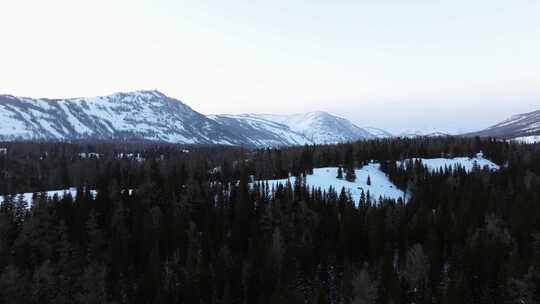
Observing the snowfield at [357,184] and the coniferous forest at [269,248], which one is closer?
the coniferous forest at [269,248]

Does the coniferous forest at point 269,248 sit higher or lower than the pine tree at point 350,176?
lower

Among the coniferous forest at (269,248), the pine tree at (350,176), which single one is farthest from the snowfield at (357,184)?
the coniferous forest at (269,248)

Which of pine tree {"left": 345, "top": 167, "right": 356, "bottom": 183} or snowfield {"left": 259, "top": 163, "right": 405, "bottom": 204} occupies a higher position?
pine tree {"left": 345, "top": 167, "right": 356, "bottom": 183}

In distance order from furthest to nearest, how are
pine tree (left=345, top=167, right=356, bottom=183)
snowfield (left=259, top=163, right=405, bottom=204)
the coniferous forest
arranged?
pine tree (left=345, top=167, right=356, bottom=183) → snowfield (left=259, top=163, right=405, bottom=204) → the coniferous forest

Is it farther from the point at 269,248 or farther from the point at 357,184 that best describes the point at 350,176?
the point at 269,248

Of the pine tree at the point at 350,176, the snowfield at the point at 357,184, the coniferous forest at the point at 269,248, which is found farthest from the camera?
the pine tree at the point at 350,176

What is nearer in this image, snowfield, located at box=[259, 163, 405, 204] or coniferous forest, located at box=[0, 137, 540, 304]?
coniferous forest, located at box=[0, 137, 540, 304]

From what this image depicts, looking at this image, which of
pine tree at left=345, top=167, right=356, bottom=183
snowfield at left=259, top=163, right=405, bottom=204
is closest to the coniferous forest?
snowfield at left=259, top=163, right=405, bottom=204

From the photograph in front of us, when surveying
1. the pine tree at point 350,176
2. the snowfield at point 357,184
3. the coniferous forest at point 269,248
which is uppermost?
the pine tree at point 350,176

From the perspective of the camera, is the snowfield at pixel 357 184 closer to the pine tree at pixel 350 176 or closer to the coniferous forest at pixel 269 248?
the pine tree at pixel 350 176

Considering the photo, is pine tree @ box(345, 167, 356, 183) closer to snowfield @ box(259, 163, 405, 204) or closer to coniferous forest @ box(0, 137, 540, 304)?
snowfield @ box(259, 163, 405, 204)
